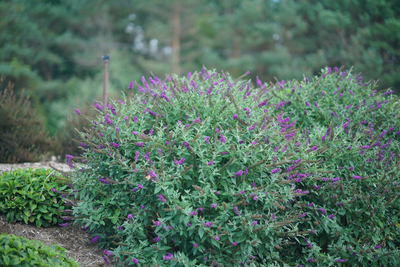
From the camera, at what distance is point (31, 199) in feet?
12.2

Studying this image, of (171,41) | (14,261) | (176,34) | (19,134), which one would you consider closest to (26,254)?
(14,261)

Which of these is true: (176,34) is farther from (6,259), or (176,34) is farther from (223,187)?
(6,259)

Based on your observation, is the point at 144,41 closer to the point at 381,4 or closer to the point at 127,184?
the point at 381,4

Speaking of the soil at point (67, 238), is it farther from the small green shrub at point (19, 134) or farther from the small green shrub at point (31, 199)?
the small green shrub at point (19, 134)

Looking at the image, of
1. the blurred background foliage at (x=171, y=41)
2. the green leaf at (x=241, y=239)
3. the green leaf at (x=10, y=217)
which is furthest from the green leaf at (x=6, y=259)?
the blurred background foliage at (x=171, y=41)

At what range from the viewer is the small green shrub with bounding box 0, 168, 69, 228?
11.9 ft

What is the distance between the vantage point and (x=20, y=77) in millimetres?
19734

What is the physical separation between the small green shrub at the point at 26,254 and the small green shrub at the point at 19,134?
12.0 feet

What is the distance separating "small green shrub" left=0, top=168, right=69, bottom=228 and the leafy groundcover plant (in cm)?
28

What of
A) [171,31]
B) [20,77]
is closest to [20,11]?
[20,77]

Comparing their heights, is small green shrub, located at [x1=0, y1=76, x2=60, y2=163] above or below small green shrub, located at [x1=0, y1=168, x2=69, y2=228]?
below

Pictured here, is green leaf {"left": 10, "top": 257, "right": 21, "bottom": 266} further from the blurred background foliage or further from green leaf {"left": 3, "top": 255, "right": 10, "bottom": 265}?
the blurred background foliage

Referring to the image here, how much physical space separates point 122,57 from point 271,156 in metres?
20.9


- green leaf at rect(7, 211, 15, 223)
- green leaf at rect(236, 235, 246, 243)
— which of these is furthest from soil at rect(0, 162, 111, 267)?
green leaf at rect(236, 235, 246, 243)
